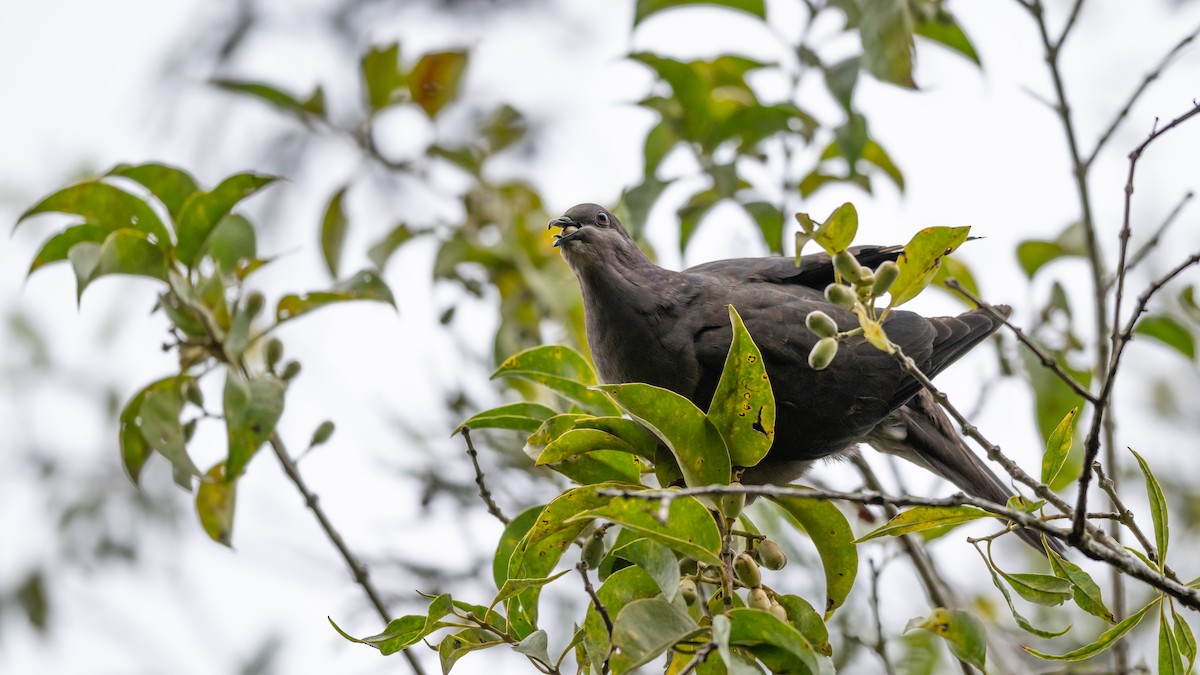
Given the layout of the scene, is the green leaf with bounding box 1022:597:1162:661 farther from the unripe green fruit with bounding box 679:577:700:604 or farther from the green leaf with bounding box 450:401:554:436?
the green leaf with bounding box 450:401:554:436

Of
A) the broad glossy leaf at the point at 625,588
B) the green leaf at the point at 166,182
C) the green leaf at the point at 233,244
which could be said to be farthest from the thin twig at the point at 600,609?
the green leaf at the point at 166,182

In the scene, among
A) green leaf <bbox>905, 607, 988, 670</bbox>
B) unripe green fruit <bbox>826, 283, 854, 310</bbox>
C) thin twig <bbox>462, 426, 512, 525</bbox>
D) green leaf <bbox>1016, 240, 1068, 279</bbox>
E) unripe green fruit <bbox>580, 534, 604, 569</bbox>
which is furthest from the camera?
green leaf <bbox>1016, 240, 1068, 279</bbox>

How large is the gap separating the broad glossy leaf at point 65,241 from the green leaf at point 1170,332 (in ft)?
11.9

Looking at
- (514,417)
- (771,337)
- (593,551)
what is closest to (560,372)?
(514,417)

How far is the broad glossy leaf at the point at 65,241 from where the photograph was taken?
133 inches

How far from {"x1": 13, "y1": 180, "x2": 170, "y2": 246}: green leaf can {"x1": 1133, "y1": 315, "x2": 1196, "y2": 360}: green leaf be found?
348cm

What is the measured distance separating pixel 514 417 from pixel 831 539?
905 millimetres

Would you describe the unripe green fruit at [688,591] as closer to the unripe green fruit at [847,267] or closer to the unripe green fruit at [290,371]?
the unripe green fruit at [847,267]

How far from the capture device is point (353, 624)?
4.31 meters

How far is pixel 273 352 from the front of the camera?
135 inches

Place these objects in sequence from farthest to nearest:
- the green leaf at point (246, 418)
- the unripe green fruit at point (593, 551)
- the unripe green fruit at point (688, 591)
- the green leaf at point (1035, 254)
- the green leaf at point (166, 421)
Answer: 1. the green leaf at point (1035, 254)
2. the green leaf at point (166, 421)
3. the green leaf at point (246, 418)
4. the unripe green fruit at point (593, 551)
5. the unripe green fruit at point (688, 591)

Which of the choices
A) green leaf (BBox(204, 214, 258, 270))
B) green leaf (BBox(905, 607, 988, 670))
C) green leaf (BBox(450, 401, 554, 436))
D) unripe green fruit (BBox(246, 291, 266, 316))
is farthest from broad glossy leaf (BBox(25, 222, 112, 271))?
green leaf (BBox(905, 607, 988, 670))

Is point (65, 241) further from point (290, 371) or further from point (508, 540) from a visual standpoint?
point (508, 540)

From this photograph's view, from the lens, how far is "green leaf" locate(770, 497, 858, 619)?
8.14 feet
